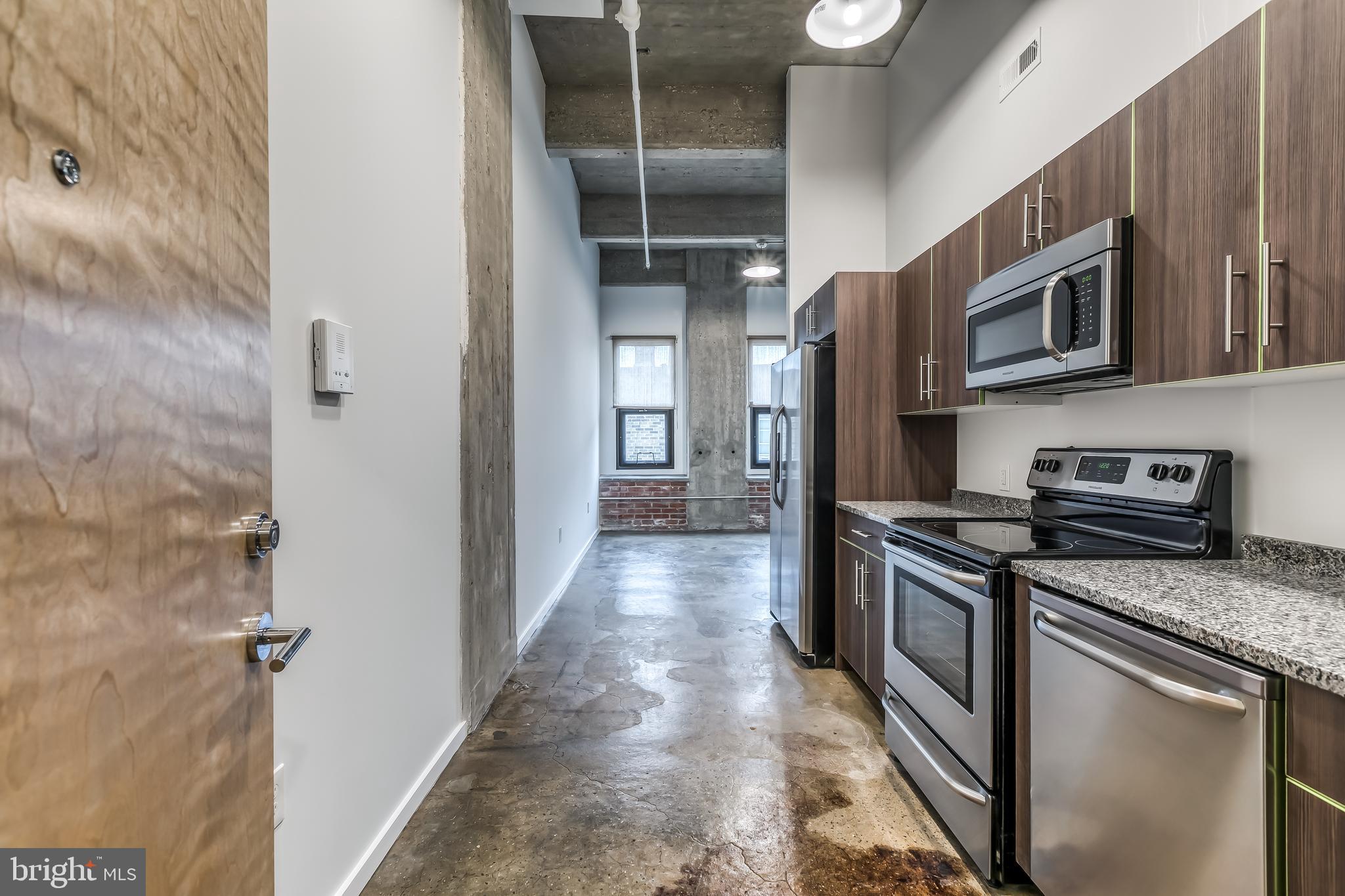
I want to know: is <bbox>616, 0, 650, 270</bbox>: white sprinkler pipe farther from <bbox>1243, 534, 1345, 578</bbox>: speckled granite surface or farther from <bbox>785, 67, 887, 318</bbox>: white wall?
<bbox>1243, 534, 1345, 578</bbox>: speckled granite surface

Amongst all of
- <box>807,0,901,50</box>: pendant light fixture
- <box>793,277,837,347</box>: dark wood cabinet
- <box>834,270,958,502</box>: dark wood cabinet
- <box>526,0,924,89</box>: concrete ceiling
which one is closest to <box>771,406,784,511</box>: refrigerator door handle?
<box>793,277,837,347</box>: dark wood cabinet

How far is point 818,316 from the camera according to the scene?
3408 millimetres

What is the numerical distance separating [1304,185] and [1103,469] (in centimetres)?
103

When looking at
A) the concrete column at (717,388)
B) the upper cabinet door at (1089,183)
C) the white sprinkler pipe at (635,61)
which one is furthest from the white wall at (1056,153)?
the concrete column at (717,388)

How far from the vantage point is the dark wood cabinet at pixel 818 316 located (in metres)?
3.13

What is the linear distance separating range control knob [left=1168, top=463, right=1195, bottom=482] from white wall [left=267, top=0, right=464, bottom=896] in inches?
88.9

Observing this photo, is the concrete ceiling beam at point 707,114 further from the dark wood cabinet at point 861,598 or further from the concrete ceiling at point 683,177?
the dark wood cabinet at point 861,598

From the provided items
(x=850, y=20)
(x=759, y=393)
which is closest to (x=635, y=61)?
(x=850, y=20)

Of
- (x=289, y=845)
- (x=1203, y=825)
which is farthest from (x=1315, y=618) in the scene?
(x=289, y=845)

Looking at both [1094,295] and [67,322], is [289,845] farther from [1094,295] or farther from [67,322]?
[1094,295]

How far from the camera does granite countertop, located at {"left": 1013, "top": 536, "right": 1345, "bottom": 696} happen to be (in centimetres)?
94

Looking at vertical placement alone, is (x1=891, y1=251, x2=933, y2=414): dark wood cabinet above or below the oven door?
above

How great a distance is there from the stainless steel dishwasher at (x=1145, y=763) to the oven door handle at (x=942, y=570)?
177mm

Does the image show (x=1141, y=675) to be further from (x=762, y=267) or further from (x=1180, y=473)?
(x=762, y=267)
